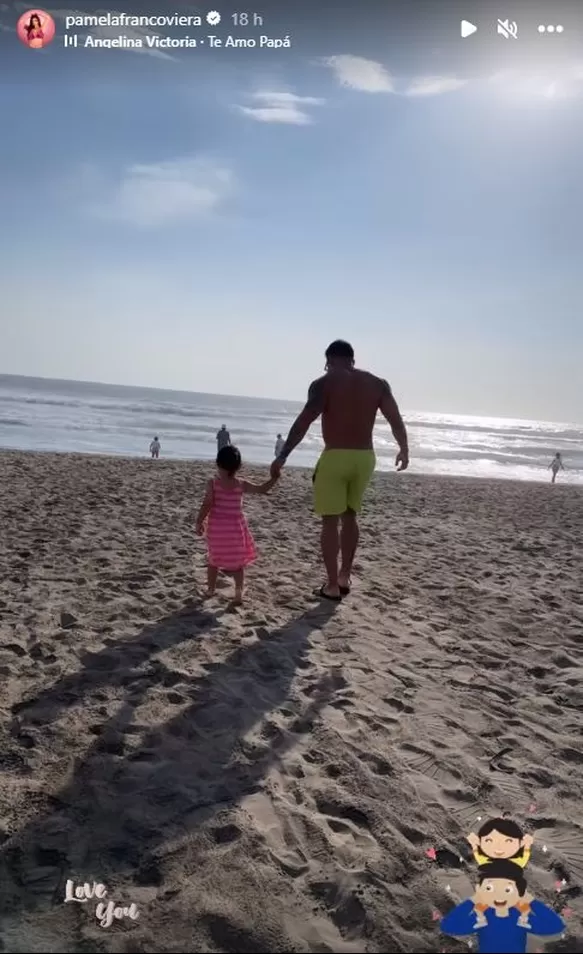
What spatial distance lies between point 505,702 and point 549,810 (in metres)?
0.95

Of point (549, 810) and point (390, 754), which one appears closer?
point (549, 810)

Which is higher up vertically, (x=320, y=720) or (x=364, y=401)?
(x=364, y=401)

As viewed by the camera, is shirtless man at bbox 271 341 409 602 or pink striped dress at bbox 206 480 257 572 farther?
pink striped dress at bbox 206 480 257 572

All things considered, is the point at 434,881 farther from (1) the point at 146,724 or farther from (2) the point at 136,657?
(2) the point at 136,657

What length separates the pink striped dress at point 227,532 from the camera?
4.63 metres

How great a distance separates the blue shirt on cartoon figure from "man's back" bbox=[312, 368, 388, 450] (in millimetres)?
3036

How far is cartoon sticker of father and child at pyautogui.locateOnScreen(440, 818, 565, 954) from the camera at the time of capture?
160 centimetres

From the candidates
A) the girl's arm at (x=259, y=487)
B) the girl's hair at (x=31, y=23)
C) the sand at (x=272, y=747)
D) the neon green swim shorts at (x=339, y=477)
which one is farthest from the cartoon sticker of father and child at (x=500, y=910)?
the girl's hair at (x=31, y=23)

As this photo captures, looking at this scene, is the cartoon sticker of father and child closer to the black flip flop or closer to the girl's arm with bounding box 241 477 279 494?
the girl's arm with bounding box 241 477 279 494

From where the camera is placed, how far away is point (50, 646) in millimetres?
3777

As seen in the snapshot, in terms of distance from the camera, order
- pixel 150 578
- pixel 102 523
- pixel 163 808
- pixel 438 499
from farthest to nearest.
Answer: pixel 438 499 < pixel 102 523 < pixel 150 578 < pixel 163 808

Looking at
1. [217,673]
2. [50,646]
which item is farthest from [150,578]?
[217,673]

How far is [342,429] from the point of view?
4473mm

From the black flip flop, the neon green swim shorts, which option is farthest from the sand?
the neon green swim shorts
